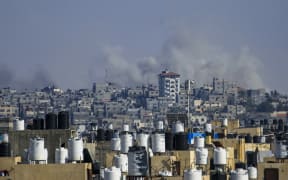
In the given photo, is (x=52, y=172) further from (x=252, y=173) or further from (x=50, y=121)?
(x=50, y=121)

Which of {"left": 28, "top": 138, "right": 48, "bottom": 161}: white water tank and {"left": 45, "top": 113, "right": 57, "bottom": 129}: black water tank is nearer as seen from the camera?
{"left": 28, "top": 138, "right": 48, "bottom": 161}: white water tank

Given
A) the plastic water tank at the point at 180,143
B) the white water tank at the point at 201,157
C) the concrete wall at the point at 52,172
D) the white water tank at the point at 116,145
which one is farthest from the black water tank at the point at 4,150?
the plastic water tank at the point at 180,143

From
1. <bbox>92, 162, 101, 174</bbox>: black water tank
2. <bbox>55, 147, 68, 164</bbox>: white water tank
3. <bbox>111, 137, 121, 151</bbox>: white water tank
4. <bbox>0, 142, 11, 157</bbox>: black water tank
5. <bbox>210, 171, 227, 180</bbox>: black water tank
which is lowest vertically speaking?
<bbox>210, 171, 227, 180</bbox>: black water tank

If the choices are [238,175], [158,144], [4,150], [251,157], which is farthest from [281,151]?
[238,175]

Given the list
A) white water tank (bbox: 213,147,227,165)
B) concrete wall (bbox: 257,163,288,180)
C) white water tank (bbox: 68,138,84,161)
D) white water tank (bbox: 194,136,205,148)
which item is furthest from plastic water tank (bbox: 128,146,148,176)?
white water tank (bbox: 194,136,205,148)

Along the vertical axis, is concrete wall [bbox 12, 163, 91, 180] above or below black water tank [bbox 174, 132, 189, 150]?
below

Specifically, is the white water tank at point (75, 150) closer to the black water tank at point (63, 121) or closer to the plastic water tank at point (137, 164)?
the plastic water tank at point (137, 164)

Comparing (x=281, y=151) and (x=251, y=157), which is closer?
(x=281, y=151)

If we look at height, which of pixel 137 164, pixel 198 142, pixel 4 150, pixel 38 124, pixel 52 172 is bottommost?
pixel 52 172

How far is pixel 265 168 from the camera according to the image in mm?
32906

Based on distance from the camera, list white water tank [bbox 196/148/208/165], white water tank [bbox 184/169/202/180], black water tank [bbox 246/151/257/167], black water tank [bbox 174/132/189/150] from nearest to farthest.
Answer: white water tank [bbox 184/169/202/180] < white water tank [bbox 196/148/208/165] < black water tank [bbox 174/132/189/150] < black water tank [bbox 246/151/257/167]

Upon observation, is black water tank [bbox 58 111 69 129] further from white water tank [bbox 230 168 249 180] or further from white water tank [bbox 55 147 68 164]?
white water tank [bbox 230 168 249 180]

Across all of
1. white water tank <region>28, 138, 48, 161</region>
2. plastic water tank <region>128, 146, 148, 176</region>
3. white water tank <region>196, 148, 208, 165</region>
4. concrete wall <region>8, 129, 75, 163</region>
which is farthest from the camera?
concrete wall <region>8, 129, 75, 163</region>

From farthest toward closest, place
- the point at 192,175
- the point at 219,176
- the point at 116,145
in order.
Answer: 1. the point at 116,145
2. the point at 219,176
3. the point at 192,175
